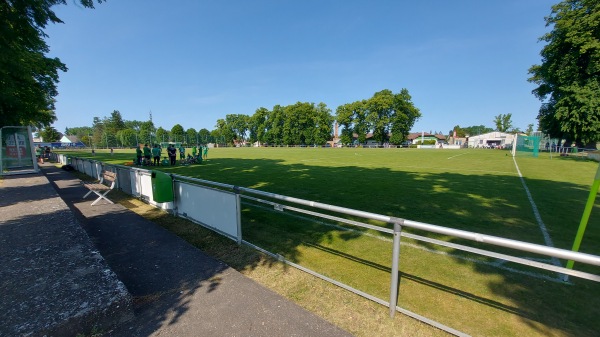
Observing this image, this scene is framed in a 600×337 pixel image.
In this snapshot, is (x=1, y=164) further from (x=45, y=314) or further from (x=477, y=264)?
(x=477, y=264)

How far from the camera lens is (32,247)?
12.1 feet

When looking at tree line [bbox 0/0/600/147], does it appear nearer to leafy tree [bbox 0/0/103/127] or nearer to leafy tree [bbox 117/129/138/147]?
leafy tree [bbox 0/0/103/127]

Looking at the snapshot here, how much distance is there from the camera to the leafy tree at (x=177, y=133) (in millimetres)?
115125

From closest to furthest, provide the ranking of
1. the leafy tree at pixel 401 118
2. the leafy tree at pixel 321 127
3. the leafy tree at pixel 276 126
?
the leafy tree at pixel 401 118 → the leafy tree at pixel 321 127 → the leafy tree at pixel 276 126

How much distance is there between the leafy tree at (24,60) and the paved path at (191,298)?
15.2 feet

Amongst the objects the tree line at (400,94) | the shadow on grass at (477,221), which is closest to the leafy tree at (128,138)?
→ the tree line at (400,94)

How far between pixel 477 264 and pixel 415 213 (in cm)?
280

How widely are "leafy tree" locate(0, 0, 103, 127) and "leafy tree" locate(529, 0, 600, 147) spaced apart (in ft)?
131

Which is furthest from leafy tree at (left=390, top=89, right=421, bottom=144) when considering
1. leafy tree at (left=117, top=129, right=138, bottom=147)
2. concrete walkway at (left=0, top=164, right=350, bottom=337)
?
leafy tree at (left=117, top=129, right=138, bottom=147)

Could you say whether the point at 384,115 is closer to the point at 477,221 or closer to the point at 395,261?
the point at 477,221

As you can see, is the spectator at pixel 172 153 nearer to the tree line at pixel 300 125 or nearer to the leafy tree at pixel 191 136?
the tree line at pixel 300 125

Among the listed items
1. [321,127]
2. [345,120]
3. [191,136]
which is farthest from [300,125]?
[191,136]

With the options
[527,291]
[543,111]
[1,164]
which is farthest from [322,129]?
[527,291]

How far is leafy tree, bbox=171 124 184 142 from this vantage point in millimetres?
115125
